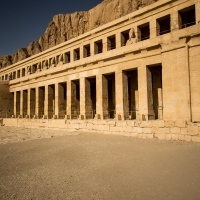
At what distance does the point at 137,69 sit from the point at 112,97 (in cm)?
541

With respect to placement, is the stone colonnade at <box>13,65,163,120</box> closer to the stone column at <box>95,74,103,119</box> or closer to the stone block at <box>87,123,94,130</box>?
the stone column at <box>95,74,103,119</box>

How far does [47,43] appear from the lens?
31.1m

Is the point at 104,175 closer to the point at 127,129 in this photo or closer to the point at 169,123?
the point at 169,123

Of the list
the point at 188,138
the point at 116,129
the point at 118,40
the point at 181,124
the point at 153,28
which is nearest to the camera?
the point at 188,138

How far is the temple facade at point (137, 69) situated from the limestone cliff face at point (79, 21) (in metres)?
5.10

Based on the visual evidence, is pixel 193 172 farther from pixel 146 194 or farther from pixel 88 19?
pixel 88 19

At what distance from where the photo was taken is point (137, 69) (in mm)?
13453

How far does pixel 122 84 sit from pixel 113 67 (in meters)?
1.66

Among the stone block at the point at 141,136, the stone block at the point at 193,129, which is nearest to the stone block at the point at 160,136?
the stone block at the point at 141,136

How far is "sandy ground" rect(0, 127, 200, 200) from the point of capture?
3.76 metres

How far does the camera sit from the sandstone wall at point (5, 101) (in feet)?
84.5

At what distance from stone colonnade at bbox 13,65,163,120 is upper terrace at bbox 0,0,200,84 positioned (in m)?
1.69

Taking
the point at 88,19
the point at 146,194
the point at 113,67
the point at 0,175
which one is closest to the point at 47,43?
the point at 88,19

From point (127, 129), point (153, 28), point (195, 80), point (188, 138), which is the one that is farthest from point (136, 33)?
point (188, 138)
